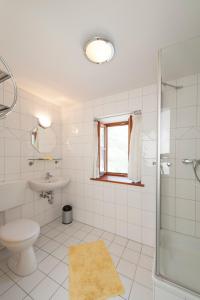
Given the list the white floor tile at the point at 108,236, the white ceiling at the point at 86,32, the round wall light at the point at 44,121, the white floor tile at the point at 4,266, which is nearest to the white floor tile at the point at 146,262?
the white floor tile at the point at 108,236

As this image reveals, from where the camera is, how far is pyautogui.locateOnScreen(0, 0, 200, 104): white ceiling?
2.79 ft

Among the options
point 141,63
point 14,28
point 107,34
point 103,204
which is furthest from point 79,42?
point 103,204

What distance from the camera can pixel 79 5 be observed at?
840 mm

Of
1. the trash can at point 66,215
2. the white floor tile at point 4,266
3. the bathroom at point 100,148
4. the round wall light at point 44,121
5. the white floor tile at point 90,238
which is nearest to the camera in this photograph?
the bathroom at point 100,148

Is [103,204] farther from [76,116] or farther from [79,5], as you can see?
[79,5]

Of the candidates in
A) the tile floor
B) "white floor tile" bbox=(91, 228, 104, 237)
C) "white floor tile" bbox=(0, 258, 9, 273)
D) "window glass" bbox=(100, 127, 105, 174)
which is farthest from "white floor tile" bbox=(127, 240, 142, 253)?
"white floor tile" bbox=(0, 258, 9, 273)

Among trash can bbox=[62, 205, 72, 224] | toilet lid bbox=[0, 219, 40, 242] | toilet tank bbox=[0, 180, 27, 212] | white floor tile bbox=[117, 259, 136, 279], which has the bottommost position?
white floor tile bbox=[117, 259, 136, 279]

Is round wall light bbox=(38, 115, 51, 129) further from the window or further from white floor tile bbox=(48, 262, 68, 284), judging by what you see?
white floor tile bbox=(48, 262, 68, 284)

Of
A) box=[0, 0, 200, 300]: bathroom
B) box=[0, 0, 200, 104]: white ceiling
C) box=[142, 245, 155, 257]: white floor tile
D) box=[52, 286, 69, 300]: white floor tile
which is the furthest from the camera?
box=[142, 245, 155, 257]: white floor tile

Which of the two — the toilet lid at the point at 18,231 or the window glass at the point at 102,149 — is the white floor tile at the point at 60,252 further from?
the window glass at the point at 102,149

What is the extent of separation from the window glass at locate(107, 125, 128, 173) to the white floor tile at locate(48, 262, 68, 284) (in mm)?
1543

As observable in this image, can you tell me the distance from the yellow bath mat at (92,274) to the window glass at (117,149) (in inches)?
48.7

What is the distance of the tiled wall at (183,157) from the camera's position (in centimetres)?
149

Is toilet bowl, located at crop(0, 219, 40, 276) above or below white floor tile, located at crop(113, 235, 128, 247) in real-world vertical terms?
above
